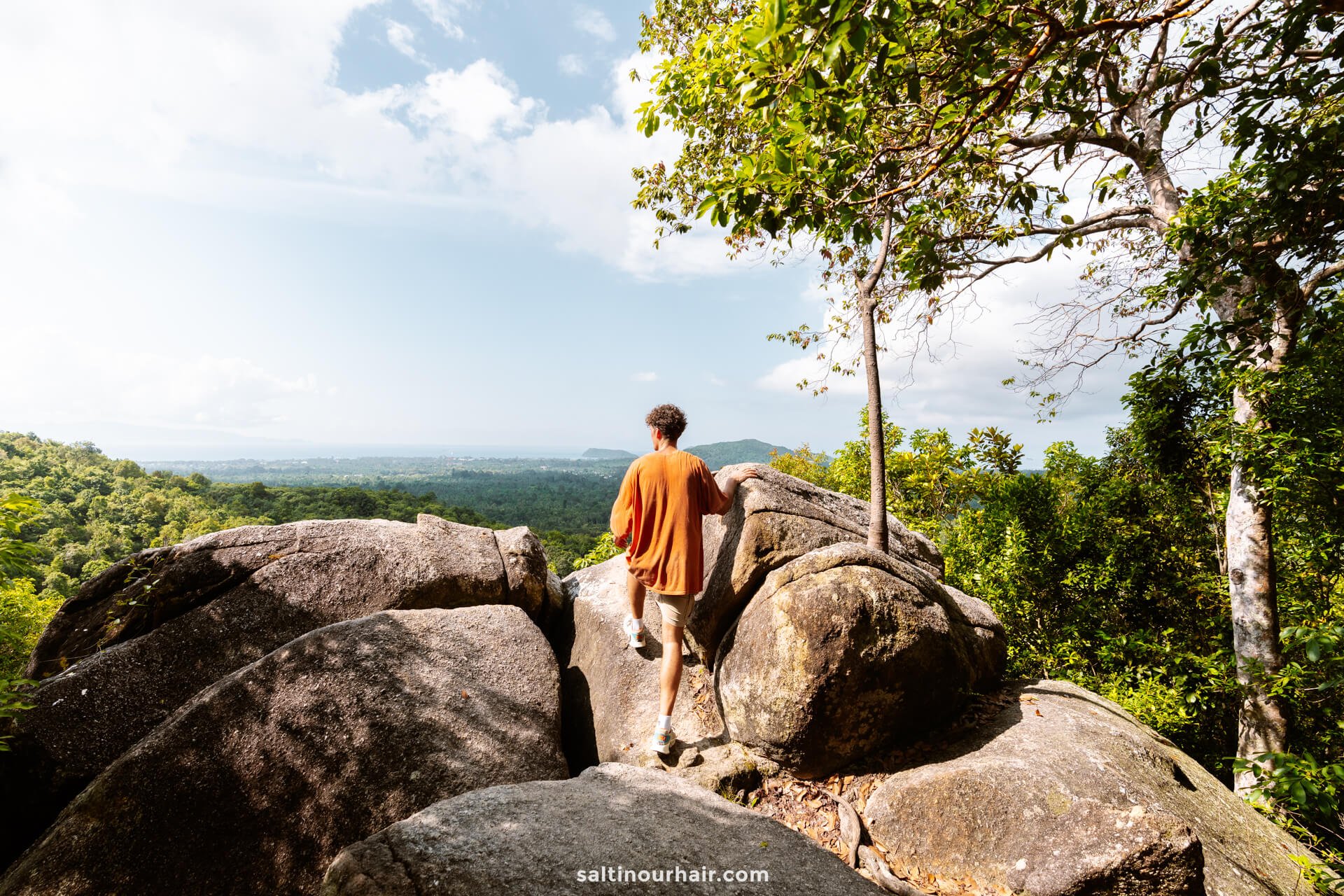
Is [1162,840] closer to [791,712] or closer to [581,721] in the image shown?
[791,712]

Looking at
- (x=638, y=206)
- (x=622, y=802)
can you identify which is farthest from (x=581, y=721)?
(x=638, y=206)

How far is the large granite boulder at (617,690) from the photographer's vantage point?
6.36 m

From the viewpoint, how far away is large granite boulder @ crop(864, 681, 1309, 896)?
399 cm

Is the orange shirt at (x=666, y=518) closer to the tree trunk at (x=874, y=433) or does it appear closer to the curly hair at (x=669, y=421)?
the curly hair at (x=669, y=421)

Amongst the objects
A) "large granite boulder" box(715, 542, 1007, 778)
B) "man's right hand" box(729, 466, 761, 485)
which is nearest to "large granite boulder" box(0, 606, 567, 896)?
"large granite boulder" box(715, 542, 1007, 778)

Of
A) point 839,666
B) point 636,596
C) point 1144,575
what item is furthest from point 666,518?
point 1144,575

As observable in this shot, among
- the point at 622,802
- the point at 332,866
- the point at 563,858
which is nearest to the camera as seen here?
the point at 332,866

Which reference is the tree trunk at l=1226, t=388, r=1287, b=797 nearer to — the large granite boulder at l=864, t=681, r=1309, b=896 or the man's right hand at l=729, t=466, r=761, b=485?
the large granite boulder at l=864, t=681, r=1309, b=896

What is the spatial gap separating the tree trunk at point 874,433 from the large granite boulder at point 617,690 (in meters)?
3.02

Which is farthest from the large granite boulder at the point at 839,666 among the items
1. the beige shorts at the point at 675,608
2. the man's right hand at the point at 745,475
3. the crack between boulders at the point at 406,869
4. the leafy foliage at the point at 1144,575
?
the leafy foliage at the point at 1144,575

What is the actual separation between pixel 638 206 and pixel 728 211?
6.29 metres

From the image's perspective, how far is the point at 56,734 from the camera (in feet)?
18.4

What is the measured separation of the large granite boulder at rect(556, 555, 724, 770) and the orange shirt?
150 centimetres

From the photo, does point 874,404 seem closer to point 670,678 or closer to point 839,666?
point 839,666
